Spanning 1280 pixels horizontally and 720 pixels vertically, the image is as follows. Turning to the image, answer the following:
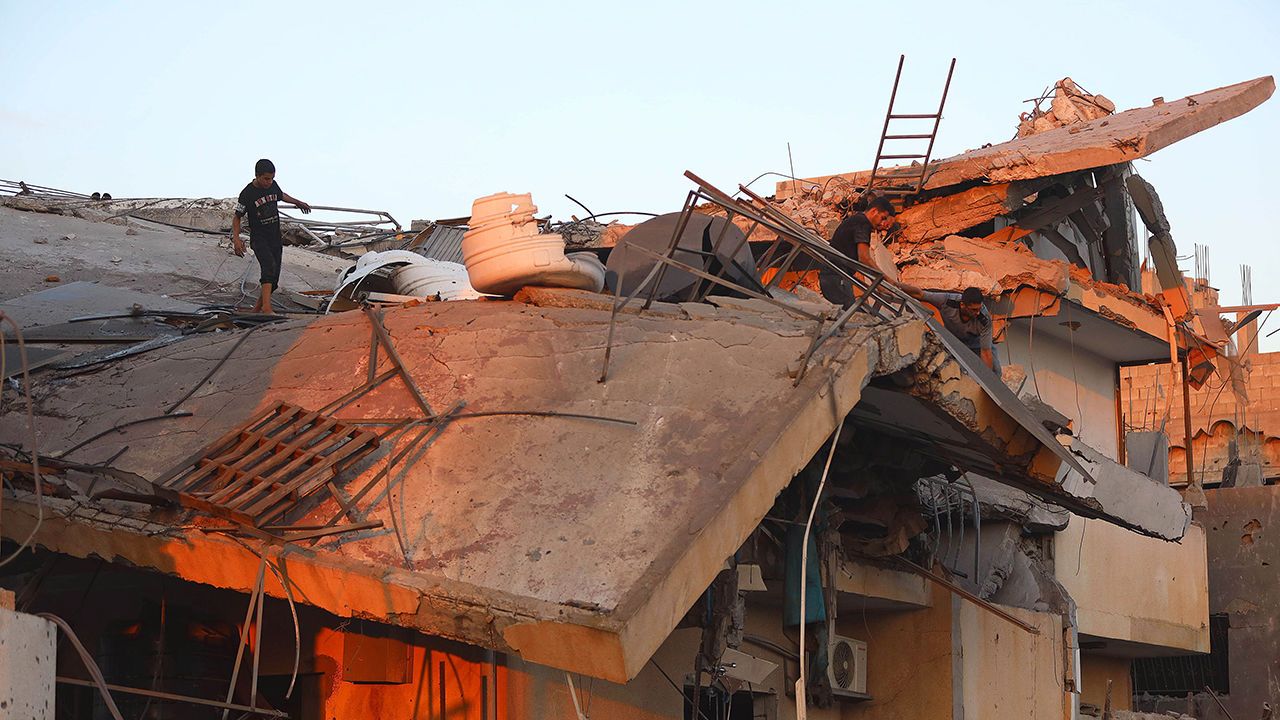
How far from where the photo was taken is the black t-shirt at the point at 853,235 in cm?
1030

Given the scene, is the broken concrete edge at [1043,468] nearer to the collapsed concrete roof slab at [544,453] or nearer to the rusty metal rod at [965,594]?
the collapsed concrete roof slab at [544,453]

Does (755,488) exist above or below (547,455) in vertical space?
below

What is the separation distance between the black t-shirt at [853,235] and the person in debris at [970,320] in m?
0.51

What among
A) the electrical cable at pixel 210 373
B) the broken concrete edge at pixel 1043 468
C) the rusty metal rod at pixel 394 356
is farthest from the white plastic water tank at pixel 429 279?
the broken concrete edge at pixel 1043 468

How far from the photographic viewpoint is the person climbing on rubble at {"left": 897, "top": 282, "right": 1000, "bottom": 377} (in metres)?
10.5

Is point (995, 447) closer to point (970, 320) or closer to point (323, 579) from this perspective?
point (970, 320)

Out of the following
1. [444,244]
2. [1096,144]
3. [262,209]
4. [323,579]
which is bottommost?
[323,579]

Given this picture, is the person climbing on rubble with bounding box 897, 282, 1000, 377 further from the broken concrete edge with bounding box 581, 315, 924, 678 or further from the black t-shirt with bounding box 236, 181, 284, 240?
the black t-shirt with bounding box 236, 181, 284, 240

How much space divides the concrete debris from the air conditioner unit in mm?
8026

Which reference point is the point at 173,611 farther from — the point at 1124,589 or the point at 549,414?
the point at 1124,589

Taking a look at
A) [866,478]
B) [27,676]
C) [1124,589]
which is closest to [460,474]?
[27,676]

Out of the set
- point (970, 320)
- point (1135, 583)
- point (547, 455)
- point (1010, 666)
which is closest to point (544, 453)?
point (547, 455)

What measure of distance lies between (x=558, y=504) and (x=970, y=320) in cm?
513

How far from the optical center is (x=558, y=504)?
6.46 metres
